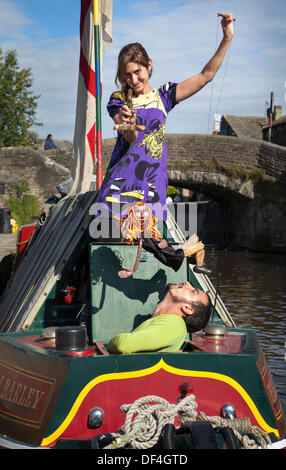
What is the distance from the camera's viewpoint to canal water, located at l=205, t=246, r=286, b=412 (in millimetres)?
7258

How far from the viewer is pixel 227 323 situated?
5352 mm

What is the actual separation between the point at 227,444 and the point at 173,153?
68.8 feet

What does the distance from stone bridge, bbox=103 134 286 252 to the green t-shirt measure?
1932 centimetres

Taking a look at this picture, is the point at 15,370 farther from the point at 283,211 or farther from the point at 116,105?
the point at 283,211

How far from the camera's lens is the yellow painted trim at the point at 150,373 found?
305 cm

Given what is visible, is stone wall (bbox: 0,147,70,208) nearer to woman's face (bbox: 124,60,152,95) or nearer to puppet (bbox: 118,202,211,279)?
woman's face (bbox: 124,60,152,95)

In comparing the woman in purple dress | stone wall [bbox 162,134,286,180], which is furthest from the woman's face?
stone wall [bbox 162,134,286,180]

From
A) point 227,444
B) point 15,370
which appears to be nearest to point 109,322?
point 15,370

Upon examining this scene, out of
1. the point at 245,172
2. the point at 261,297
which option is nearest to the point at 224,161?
the point at 245,172

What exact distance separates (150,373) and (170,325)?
30 cm

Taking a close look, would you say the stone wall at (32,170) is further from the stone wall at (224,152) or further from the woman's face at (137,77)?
the woman's face at (137,77)

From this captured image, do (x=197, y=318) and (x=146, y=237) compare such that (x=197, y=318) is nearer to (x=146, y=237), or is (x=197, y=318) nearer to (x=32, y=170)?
(x=146, y=237)

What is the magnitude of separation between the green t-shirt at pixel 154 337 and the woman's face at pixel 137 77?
1575 mm

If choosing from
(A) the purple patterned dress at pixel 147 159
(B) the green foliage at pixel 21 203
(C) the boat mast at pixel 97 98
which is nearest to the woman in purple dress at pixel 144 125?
(A) the purple patterned dress at pixel 147 159
